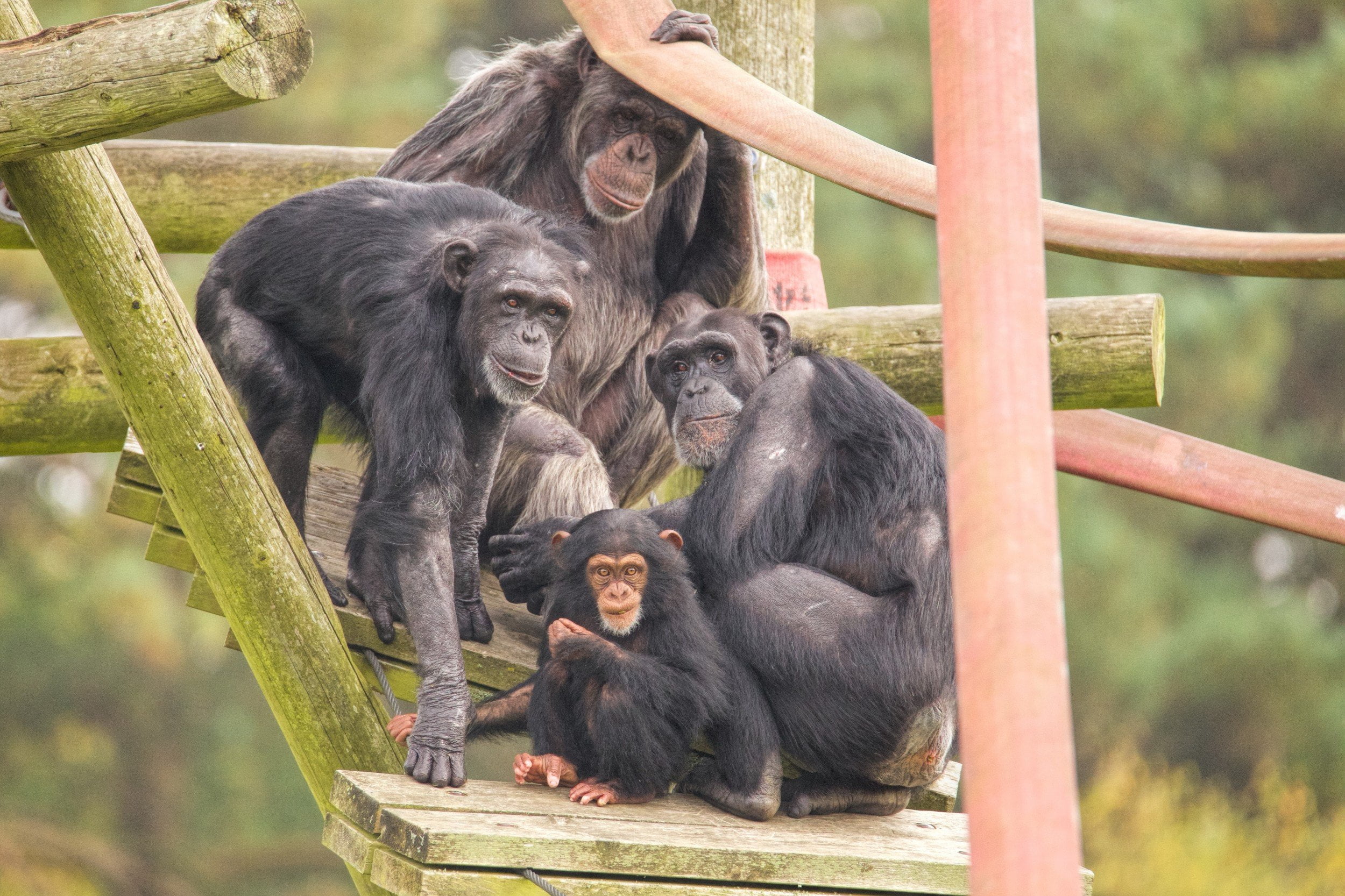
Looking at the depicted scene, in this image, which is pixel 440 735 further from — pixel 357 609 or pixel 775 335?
pixel 775 335

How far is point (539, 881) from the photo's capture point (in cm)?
265

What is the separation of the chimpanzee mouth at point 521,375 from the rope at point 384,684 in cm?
77

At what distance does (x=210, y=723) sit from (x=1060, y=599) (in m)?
12.7

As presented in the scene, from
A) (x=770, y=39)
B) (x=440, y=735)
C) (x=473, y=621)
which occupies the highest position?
(x=770, y=39)

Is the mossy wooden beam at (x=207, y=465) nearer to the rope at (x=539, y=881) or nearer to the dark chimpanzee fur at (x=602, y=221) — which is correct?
the rope at (x=539, y=881)

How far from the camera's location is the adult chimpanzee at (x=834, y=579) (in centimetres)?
324

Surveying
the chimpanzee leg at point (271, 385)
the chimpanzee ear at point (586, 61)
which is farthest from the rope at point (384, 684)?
the chimpanzee ear at point (586, 61)

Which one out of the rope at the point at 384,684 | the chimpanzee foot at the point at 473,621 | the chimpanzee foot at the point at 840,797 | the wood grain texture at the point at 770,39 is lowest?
the chimpanzee foot at the point at 840,797

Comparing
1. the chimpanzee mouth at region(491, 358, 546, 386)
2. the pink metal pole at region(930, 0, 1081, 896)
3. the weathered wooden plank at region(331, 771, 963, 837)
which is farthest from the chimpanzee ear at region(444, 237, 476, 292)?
the pink metal pole at region(930, 0, 1081, 896)

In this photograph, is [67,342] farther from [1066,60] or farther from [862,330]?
[1066,60]

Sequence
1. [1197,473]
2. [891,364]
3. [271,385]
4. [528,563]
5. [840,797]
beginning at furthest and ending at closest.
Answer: [891,364] < [1197,473] < [528,563] < [271,385] < [840,797]

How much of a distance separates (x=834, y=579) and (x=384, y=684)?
111 cm

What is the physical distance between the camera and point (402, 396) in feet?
11.3

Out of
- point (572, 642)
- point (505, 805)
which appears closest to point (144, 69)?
point (572, 642)
